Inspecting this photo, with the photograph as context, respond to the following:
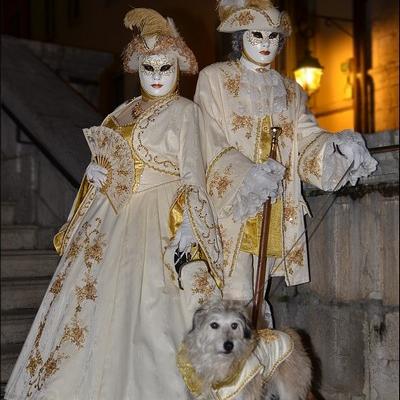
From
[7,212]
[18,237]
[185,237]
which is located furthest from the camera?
[7,212]

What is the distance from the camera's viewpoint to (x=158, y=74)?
12.2ft

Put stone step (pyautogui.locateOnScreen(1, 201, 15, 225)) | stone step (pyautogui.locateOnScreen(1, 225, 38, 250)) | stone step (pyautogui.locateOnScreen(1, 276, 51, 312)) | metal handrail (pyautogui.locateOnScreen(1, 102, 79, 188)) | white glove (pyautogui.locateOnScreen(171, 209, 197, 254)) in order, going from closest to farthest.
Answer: white glove (pyautogui.locateOnScreen(171, 209, 197, 254)), metal handrail (pyautogui.locateOnScreen(1, 102, 79, 188)), stone step (pyautogui.locateOnScreen(1, 276, 51, 312)), stone step (pyautogui.locateOnScreen(1, 225, 38, 250)), stone step (pyautogui.locateOnScreen(1, 201, 15, 225))

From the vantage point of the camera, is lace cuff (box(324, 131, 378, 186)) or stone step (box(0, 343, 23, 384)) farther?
stone step (box(0, 343, 23, 384))

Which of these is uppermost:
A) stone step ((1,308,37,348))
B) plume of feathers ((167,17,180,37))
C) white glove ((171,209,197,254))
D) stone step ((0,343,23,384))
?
plume of feathers ((167,17,180,37))

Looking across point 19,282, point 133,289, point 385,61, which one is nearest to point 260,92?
point 133,289

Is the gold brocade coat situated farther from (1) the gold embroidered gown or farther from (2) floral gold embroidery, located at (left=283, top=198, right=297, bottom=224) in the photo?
(1) the gold embroidered gown

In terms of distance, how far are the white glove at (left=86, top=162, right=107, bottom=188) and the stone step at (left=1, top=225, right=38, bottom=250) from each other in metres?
2.38

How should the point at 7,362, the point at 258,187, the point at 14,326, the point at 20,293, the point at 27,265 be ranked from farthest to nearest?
the point at 27,265 < the point at 20,293 < the point at 14,326 < the point at 7,362 < the point at 258,187

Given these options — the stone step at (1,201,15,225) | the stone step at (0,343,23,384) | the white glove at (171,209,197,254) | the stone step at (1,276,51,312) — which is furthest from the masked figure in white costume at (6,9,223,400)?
the stone step at (1,201,15,225)

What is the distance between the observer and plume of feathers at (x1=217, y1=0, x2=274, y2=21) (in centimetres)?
365

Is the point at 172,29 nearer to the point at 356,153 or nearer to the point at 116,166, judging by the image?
the point at 116,166

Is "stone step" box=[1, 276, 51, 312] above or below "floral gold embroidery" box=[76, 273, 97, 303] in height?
below

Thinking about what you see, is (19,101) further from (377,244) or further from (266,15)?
(377,244)

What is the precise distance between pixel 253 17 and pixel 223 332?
153 cm
